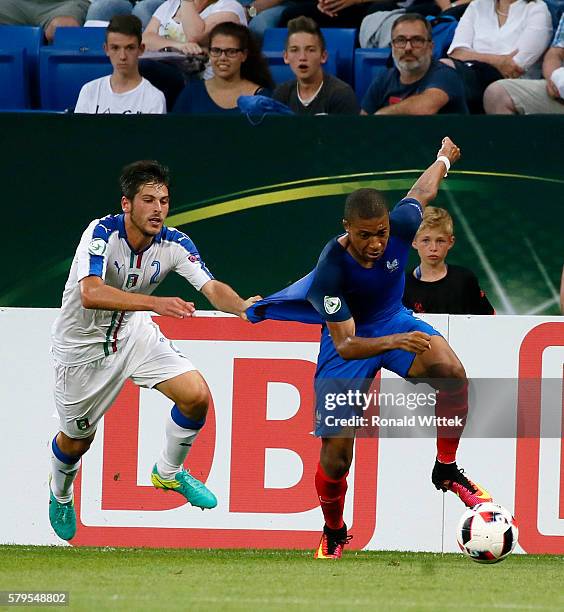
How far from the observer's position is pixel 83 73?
35.6 ft

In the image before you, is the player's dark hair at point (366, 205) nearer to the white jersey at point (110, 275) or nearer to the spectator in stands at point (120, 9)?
the white jersey at point (110, 275)

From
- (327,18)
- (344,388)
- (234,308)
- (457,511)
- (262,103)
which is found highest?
(327,18)

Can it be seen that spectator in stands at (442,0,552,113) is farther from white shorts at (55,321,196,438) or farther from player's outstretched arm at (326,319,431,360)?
white shorts at (55,321,196,438)

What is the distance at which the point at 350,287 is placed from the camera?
7766mm

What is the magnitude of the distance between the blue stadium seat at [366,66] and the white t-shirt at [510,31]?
0.59 meters

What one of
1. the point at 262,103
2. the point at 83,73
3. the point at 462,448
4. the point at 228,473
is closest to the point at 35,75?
the point at 83,73

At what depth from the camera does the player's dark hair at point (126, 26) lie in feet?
33.1

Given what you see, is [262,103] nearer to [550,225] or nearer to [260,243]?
[260,243]

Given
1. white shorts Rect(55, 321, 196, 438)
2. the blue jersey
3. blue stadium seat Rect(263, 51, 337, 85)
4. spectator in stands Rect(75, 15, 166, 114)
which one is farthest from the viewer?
blue stadium seat Rect(263, 51, 337, 85)

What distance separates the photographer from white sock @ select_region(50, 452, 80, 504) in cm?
850

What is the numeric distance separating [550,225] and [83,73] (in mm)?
4238

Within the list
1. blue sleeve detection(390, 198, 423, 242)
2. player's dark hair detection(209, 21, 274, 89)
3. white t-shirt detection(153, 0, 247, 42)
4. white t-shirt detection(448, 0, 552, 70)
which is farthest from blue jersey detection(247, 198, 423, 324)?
Result: white t-shirt detection(153, 0, 247, 42)

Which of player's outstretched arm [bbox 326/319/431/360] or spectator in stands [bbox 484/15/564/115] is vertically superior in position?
spectator in stands [bbox 484/15/564/115]

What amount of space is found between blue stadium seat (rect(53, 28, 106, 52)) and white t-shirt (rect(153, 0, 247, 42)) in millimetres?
534
